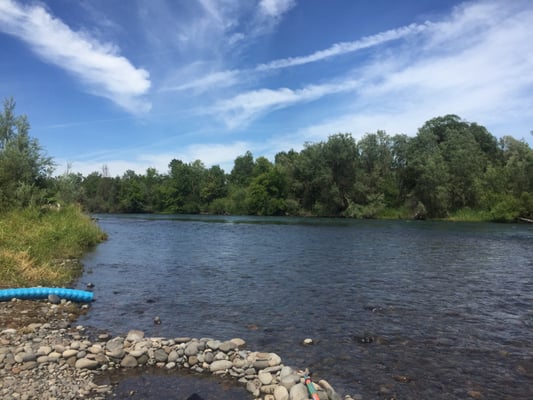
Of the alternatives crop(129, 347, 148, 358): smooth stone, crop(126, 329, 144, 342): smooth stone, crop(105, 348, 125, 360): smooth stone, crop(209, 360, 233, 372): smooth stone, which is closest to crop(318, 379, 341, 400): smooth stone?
crop(209, 360, 233, 372): smooth stone

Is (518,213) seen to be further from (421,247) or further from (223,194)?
(223,194)

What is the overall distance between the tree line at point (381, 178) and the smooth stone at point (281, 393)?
24366 millimetres

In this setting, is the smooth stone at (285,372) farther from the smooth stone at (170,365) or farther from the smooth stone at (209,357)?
the smooth stone at (170,365)

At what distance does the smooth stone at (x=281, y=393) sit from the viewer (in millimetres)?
6249

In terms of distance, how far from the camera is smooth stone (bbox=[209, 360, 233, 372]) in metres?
7.55

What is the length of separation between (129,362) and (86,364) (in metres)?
0.81

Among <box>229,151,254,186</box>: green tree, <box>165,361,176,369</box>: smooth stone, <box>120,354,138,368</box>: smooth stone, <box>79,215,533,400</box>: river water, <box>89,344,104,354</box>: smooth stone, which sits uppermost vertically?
<box>229,151,254,186</box>: green tree

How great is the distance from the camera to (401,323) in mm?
11109

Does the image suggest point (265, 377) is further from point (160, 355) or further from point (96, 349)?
point (96, 349)

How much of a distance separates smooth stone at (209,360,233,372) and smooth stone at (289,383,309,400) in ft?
5.76

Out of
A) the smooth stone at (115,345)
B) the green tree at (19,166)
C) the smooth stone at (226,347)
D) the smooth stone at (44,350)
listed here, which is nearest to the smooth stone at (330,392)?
the smooth stone at (226,347)

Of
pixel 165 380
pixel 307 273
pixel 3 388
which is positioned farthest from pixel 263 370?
pixel 307 273

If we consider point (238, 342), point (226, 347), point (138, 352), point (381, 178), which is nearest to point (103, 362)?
point (138, 352)

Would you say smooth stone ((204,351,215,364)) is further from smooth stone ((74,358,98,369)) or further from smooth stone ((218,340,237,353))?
smooth stone ((74,358,98,369))
